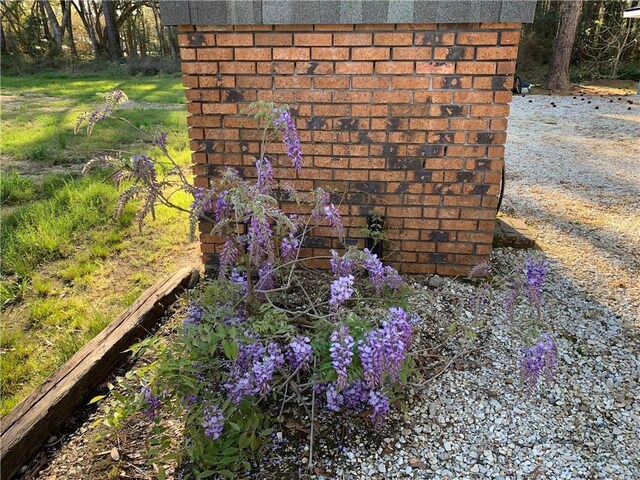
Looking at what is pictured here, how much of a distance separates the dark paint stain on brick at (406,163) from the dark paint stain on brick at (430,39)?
67 centimetres

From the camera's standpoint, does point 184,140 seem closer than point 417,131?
No

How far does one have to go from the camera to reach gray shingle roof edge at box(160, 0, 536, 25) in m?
2.70

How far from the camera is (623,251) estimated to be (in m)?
3.81

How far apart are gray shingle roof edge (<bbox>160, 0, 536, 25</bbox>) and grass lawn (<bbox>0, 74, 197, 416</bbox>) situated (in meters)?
1.15

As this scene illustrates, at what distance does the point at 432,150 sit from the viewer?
3.04 meters

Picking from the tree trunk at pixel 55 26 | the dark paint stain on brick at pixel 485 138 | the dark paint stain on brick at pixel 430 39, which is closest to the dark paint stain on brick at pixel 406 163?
the dark paint stain on brick at pixel 485 138

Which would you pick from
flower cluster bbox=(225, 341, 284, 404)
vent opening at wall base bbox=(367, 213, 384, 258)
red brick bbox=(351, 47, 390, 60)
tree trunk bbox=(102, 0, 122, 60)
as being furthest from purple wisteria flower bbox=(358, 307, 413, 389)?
tree trunk bbox=(102, 0, 122, 60)

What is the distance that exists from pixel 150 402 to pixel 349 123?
76.2 inches

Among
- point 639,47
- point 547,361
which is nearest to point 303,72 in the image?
point 547,361

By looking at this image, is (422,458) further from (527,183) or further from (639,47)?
(639,47)

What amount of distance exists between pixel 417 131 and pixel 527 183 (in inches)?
130

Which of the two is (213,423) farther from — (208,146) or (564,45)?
(564,45)

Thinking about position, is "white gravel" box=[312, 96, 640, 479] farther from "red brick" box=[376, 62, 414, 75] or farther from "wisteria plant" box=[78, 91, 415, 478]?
"red brick" box=[376, 62, 414, 75]

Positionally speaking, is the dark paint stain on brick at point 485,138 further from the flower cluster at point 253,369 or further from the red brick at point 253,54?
the flower cluster at point 253,369
